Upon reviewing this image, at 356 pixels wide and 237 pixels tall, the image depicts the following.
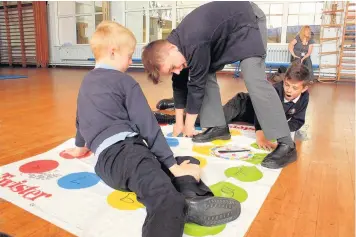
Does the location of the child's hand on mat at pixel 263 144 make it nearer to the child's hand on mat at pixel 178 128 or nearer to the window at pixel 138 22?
the child's hand on mat at pixel 178 128

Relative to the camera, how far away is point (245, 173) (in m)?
1.17

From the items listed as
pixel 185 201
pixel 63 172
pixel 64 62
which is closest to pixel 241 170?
pixel 185 201

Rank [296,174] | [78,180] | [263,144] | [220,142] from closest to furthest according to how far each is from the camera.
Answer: [78,180], [296,174], [263,144], [220,142]

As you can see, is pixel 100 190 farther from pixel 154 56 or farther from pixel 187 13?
pixel 187 13

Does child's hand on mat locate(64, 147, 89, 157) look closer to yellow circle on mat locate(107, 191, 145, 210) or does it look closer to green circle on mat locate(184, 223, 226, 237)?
yellow circle on mat locate(107, 191, 145, 210)

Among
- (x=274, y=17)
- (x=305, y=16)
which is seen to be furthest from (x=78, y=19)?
(x=305, y=16)

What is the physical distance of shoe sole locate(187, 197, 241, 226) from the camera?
0.81 meters

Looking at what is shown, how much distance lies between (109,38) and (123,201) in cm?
52

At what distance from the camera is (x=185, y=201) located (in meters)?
0.78

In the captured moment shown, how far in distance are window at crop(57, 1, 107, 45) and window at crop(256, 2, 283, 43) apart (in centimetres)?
407

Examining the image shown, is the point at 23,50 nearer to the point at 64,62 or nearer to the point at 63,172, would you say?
the point at 64,62

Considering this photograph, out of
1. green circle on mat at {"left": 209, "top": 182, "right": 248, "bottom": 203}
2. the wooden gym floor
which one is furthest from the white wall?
green circle on mat at {"left": 209, "top": 182, "right": 248, "bottom": 203}

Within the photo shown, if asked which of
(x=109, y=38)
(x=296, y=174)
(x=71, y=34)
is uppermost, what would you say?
(x=71, y=34)

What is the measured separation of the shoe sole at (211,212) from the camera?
809mm
